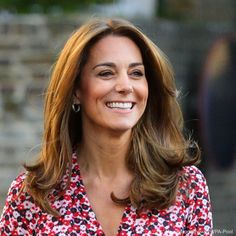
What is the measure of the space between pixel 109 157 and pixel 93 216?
0.25 m

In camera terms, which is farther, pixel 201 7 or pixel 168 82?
pixel 201 7

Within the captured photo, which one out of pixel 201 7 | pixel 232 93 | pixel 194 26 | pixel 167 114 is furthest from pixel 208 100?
pixel 167 114

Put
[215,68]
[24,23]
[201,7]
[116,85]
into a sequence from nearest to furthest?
1. [116,85]
2. [24,23]
3. [215,68]
4. [201,7]

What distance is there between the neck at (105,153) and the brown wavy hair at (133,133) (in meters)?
0.04

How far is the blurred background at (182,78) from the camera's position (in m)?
6.72

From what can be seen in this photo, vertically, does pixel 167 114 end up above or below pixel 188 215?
above

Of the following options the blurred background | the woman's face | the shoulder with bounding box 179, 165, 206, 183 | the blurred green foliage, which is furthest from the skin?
the blurred green foliage

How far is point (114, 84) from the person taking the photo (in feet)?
10.7

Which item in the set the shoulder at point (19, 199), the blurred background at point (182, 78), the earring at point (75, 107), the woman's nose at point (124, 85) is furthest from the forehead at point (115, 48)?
the blurred background at point (182, 78)

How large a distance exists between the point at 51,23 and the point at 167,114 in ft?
11.2

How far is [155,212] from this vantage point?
3299 millimetres

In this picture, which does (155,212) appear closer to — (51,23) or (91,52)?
(91,52)

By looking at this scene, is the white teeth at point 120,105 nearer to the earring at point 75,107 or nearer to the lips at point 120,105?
the lips at point 120,105

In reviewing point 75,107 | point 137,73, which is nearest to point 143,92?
point 137,73
